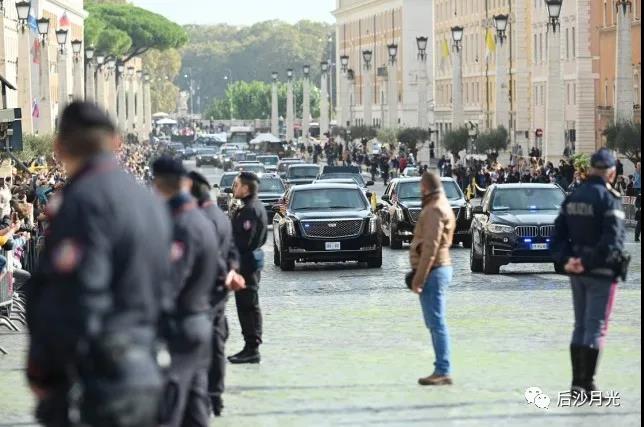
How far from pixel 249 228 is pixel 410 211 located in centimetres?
2072

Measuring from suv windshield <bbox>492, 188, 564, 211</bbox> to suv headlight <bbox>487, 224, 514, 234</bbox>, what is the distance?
807 millimetres

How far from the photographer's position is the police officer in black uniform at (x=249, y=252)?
16.1 meters

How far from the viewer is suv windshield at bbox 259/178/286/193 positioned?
1948 inches

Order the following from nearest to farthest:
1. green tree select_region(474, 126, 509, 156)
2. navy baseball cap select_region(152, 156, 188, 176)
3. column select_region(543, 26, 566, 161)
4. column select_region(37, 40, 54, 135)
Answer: navy baseball cap select_region(152, 156, 188, 176)
column select_region(543, 26, 566, 161)
green tree select_region(474, 126, 509, 156)
column select_region(37, 40, 54, 135)

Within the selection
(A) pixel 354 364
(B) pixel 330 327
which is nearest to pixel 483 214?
(B) pixel 330 327

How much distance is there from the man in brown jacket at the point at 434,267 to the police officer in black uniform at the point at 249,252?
6.01ft

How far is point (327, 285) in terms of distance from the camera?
27.2m

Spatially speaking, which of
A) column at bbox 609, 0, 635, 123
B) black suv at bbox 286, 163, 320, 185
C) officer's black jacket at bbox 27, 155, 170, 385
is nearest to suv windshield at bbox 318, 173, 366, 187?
black suv at bbox 286, 163, 320, 185

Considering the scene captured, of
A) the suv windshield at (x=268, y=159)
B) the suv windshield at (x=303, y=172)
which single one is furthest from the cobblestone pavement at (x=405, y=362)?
the suv windshield at (x=268, y=159)

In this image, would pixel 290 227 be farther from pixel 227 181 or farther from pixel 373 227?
pixel 227 181

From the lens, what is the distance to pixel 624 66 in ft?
194

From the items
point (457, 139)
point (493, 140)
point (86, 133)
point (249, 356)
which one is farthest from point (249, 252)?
point (457, 139)

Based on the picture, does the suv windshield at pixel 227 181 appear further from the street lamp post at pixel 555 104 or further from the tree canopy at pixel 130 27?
the tree canopy at pixel 130 27

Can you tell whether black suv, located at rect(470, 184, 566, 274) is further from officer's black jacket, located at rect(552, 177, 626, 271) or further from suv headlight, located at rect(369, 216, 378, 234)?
officer's black jacket, located at rect(552, 177, 626, 271)
